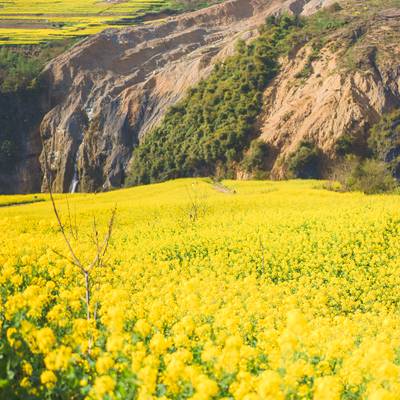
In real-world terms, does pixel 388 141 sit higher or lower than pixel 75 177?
higher

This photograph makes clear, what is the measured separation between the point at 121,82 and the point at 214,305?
279 feet

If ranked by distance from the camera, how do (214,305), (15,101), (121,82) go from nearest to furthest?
1. (214,305)
2. (121,82)
3. (15,101)

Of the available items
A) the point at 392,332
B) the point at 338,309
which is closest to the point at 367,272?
the point at 338,309

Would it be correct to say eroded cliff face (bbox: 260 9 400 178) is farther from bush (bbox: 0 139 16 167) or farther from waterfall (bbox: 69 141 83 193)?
bush (bbox: 0 139 16 167)

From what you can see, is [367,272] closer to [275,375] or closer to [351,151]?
[275,375]

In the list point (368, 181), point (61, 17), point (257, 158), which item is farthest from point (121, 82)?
point (368, 181)

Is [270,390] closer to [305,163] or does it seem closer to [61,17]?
[305,163]

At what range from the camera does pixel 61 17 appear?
111312 millimetres

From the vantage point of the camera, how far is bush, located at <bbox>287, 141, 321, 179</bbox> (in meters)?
55.5

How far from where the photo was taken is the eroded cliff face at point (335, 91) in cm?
5691

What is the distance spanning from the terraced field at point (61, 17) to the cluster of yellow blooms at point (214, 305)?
81151 millimetres

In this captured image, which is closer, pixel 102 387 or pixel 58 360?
pixel 102 387

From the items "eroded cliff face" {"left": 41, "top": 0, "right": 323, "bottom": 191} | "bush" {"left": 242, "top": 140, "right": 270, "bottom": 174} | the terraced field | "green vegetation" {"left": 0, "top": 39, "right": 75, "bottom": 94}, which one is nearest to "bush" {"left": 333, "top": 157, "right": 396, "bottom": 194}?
"bush" {"left": 242, "top": 140, "right": 270, "bottom": 174}

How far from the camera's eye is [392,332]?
31.6ft
